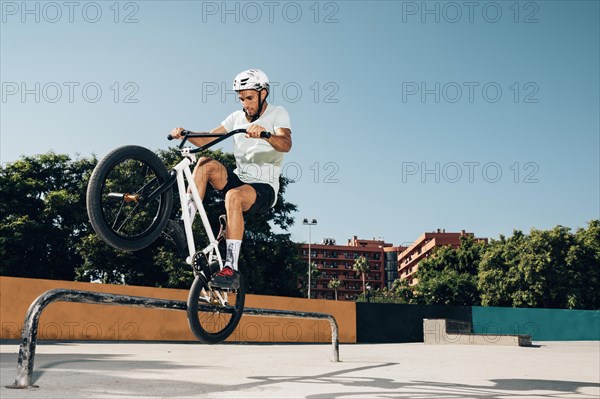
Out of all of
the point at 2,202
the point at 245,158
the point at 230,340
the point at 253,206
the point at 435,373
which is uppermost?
the point at 2,202

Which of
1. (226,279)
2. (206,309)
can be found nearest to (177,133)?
(226,279)

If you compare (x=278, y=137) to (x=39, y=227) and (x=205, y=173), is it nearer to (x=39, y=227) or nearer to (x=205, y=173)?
(x=205, y=173)

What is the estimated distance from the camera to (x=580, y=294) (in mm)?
63844

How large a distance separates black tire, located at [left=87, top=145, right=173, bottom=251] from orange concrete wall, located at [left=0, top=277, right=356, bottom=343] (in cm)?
1897

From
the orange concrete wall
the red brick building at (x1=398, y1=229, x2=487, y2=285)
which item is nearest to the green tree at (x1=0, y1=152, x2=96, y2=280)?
the orange concrete wall

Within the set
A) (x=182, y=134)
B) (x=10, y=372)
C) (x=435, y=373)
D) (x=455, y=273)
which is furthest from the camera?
(x=455, y=273)

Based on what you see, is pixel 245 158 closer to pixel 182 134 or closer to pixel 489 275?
pixel 182 134

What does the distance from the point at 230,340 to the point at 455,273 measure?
205 ft

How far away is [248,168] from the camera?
17.9 feet

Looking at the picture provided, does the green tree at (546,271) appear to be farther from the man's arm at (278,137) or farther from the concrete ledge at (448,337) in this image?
the man's arm at (278,137)

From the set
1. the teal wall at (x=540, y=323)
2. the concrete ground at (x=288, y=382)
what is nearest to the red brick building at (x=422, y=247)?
the teal wall at (x=540, y=323)

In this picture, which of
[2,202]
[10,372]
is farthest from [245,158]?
[2,202]

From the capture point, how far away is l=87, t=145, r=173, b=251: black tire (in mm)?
4377

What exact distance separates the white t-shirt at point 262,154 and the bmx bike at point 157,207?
1.10ft
